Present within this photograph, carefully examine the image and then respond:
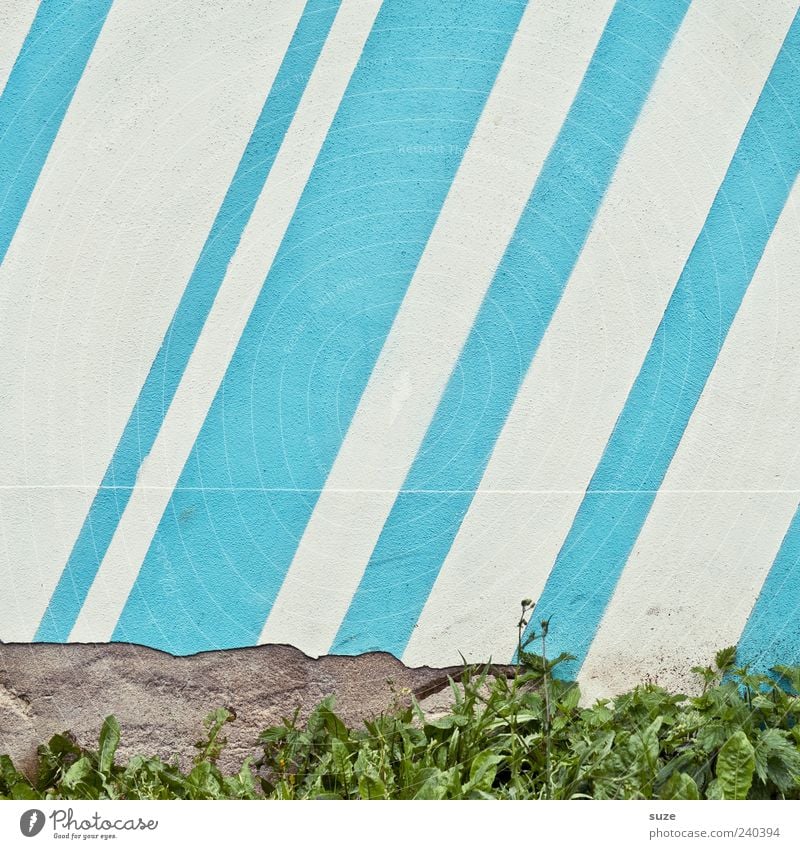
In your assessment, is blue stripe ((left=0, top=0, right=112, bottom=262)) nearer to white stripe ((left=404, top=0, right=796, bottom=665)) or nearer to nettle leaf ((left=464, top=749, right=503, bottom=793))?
white stripe ((left=404, top=0, right=796, bottom=665))

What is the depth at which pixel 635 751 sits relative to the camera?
7.59 feet

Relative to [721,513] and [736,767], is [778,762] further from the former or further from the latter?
[721,513]

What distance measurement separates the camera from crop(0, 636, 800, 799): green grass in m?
2.25

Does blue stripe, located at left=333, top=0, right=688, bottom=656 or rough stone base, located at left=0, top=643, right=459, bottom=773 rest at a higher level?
blue stripe, located at left=333, top=0, right=688, bottom=656

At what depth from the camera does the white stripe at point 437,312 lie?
8.02 ft

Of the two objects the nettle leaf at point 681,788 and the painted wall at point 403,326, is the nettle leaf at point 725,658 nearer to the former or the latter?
the painted wall at point 403,326

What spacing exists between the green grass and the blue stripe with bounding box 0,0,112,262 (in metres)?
1.52

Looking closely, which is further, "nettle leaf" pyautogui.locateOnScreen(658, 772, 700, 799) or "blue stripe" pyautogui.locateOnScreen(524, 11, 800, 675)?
"blue stripe" pyautogui.locateOnScreen(524, 11, 800, 675)

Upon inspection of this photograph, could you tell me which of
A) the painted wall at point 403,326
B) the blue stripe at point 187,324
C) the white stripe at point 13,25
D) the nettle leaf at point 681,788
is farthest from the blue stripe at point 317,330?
the nettle leaf at point 681,788

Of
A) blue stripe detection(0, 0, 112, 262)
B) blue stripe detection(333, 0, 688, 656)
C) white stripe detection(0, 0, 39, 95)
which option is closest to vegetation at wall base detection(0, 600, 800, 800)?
blue stripe detection(333, 0, 688, 656)

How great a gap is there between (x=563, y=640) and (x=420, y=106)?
5.15ft

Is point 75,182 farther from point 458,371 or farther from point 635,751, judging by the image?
point 635,751

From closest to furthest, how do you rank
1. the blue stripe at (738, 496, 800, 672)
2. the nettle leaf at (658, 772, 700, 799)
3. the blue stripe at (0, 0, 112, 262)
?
the nettle leaf at (658, 772, 700, 799)
the blue stripe at (0, 0, 112, 262)
the blue stripe at (738, 496, 800, 672)

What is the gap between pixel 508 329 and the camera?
249 cm
